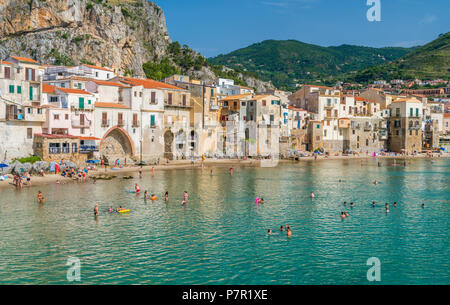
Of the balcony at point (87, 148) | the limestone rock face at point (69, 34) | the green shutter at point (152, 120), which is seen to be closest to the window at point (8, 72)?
the balcony at point (87, 148)

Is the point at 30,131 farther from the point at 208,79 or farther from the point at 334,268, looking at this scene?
the point at 208,79

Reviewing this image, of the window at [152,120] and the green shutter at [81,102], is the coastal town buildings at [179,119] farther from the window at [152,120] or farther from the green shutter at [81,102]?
the window at [152,120]

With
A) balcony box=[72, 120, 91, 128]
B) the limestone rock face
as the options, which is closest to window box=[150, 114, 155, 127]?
balcony box=[72, 120, 91, 128]

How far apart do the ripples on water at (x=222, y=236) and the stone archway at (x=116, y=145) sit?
1529 cm

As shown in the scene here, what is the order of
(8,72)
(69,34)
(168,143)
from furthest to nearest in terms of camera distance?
(69,34) < (168,143) < (8,72)

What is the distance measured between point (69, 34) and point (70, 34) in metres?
0.26

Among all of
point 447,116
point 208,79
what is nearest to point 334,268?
point 208,79

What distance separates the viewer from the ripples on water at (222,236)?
21.1m

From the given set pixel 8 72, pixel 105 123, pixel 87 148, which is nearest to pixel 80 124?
pixel 87 148

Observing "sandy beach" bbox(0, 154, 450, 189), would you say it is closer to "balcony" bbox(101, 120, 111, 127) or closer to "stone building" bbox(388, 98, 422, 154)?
"balcony" bbox(101, 120, 111, 127)

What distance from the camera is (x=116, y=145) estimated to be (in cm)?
6519

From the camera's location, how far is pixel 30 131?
54500 mm

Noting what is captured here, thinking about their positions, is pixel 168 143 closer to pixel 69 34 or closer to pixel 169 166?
pixel 169 166
